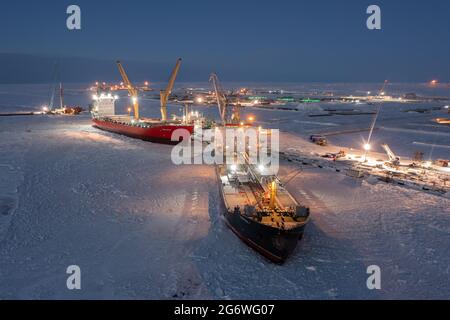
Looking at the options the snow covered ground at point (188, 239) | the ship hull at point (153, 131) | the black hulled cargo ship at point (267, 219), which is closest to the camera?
the snow covered ground at point (188, 239)

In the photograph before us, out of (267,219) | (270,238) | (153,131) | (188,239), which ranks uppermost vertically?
(153,131)

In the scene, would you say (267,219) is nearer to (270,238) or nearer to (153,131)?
(270,238)

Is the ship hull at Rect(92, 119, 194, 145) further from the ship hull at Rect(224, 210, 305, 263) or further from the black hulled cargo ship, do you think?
the ship hull at Rect(224, 210, 305, 263)

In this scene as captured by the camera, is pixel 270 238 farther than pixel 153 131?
No

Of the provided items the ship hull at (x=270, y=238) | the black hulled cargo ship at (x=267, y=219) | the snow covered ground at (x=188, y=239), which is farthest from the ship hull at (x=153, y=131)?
the ship hull at (x=270, y=238)

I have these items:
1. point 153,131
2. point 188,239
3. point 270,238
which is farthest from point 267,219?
point 153,131

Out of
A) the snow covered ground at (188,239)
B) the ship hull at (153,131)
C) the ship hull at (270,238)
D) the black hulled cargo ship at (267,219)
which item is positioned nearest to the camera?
the snow covered ground at (188,239)

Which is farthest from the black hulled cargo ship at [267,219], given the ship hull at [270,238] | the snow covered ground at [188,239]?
the snow covered ground at [188,239]

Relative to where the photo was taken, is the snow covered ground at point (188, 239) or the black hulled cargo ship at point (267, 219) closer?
the snow covered ground at point (188, 239)

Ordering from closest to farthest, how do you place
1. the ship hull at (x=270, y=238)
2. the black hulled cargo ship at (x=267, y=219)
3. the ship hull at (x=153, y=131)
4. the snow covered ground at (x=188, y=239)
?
the snow covered ground at (x=188, y=239), the ship hull at (x=270, y=238), the black hulled cargo ship at (x=267, y=219), the ship hull at (x=153, y=131)

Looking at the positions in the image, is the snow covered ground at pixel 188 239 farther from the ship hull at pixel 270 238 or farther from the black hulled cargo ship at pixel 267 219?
the black hulled cargo ship at pixel 267 219

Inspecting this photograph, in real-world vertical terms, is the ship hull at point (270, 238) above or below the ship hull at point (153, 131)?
below
